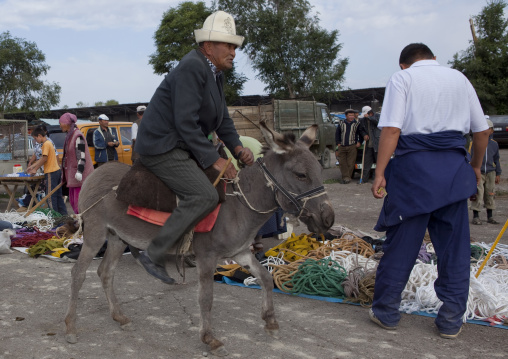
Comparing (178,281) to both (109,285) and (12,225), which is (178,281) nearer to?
(109,285)

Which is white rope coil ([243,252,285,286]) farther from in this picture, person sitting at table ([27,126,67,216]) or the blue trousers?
person sitting at table ([27,126,67,216])

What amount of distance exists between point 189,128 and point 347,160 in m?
12.7

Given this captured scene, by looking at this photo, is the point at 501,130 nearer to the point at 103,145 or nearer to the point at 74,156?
the point at 103,145

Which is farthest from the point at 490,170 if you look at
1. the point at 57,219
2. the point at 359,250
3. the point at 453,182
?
the point at 57,219

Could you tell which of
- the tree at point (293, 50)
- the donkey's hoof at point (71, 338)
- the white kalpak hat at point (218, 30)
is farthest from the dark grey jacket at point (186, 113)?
the tree at point (293, 50)

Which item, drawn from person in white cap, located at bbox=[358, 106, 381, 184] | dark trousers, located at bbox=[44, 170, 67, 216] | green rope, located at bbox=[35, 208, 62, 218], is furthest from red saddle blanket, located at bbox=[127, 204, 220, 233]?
person in white cap, located at bbox=[358, 106, 381, 184]

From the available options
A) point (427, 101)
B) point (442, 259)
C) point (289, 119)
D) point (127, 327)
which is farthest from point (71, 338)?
point (289, 119)

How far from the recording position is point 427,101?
4047mm

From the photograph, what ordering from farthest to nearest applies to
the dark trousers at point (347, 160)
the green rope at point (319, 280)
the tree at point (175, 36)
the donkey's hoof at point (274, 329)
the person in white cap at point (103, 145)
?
the tree at point (175, 36)
the dark trousers at point (347, 160)
the person in white cap at point (103, 145)
the green rope at point (319, 280)
the donkey's hoof at point (274, 329)

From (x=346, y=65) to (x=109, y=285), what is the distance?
37.5 metres

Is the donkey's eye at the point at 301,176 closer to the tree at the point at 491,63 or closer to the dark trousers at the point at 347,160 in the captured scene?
the dark trousers at the point at 347,160

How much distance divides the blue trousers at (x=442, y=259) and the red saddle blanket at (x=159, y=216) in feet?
5.12

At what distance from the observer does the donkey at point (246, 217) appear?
3842 mm

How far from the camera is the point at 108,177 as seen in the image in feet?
15.4
